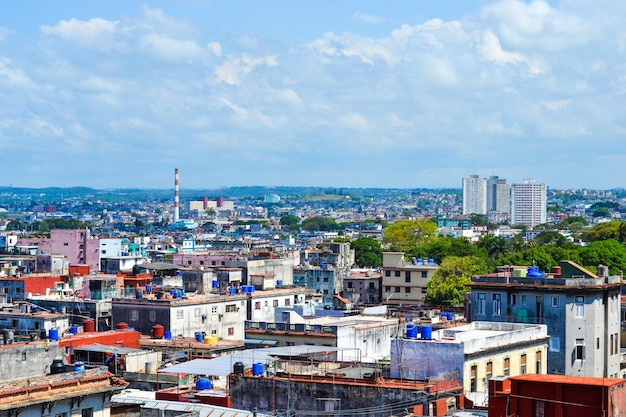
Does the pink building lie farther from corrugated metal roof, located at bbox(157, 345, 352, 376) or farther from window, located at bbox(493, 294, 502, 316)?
corrugated metal roof, located at bbox(157, 345, 352, 376)

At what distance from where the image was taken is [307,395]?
43375 mm

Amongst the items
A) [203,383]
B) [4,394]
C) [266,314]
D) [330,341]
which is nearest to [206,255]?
[266,314]

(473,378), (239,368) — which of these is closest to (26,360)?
(239,368)

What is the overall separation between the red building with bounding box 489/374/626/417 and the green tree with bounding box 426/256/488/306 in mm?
67686

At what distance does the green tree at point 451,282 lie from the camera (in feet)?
354

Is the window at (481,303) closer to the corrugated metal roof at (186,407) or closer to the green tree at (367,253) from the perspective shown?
the corrugated metal roof at (186,407)

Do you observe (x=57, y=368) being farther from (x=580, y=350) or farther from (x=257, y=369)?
(x=580, y=350)

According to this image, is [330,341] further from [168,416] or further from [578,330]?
[168,416]

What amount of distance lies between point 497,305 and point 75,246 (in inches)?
4721

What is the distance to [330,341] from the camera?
64375 mm

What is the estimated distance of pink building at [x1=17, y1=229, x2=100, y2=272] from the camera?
573ft

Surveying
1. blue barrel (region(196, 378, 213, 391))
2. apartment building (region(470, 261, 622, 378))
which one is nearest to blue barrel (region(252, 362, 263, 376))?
blue barrel (region(196, 378, 213, 391))

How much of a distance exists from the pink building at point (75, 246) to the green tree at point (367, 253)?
Result: 1417 inches

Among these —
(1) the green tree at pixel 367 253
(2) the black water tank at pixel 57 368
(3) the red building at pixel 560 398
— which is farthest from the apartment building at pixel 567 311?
(1) the green tree at pixel 367 253
